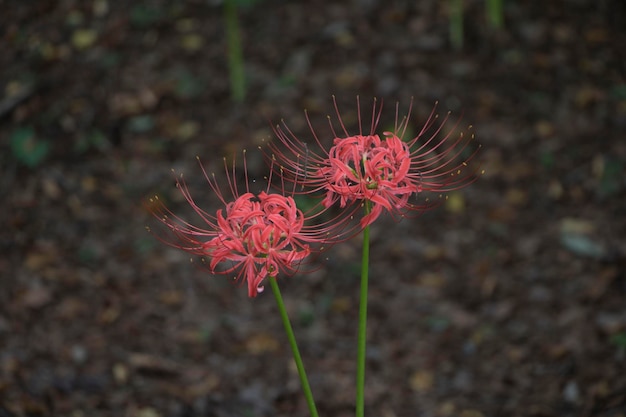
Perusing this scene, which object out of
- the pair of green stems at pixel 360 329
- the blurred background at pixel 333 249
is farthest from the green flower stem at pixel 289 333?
the blurred background at pixel 333 249

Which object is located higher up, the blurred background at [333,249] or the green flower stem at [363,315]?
the blurred background at [333,249]

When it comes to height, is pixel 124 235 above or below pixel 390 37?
below

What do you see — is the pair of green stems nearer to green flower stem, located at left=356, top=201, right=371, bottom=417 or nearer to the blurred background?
green flower stem, located at left=356, top=201, right=371, bottom=417

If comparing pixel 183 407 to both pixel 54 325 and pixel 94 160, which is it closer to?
pixel 54 325

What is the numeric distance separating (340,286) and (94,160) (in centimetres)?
159

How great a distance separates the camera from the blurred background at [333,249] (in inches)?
120

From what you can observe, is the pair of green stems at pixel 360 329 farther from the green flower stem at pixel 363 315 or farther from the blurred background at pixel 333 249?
the blurred background at pixel 333 249

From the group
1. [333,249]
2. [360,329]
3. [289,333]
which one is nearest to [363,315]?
[360,329]

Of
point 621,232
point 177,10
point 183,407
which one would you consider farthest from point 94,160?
point 621,232

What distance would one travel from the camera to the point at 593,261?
11.5 ft

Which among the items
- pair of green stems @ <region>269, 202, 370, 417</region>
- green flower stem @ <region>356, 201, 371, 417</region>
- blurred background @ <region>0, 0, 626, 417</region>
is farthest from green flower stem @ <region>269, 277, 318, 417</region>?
blurred background @ <region>0, 0, 626, 417</region>

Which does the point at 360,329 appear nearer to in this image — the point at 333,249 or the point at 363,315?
the point at 363,315

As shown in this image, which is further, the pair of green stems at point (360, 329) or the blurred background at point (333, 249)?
the blurred background at point (333, 249)

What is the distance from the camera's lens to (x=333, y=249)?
12.3 feet
